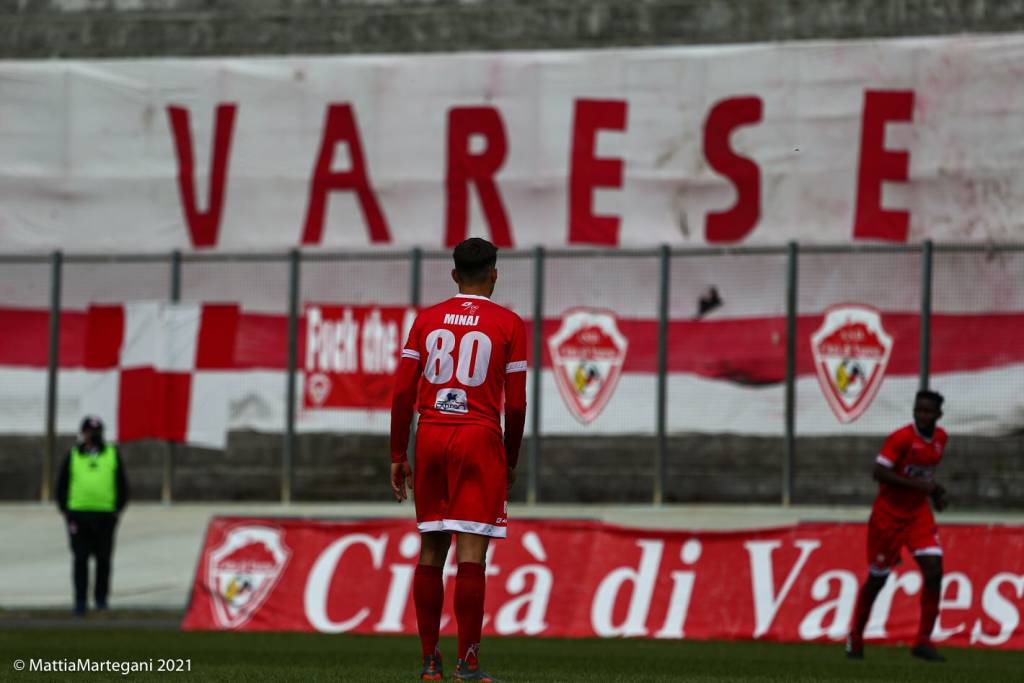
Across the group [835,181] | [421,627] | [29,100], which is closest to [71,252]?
[29,100]

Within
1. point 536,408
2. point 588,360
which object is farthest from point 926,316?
point 536,408

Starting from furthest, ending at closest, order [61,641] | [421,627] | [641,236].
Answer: [641,236] → [61,641] → [421,627]

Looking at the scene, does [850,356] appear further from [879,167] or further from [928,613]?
[928,613]

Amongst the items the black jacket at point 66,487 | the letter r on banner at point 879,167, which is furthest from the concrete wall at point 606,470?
the black jacket at point 66,487

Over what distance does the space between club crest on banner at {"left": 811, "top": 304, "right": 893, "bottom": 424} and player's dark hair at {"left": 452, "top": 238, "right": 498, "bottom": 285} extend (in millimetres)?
12445

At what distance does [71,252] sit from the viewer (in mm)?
25469

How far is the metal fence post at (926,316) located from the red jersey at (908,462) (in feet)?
21.8

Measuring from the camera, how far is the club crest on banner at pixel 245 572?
16.4 m

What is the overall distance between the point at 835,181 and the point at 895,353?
3632mm

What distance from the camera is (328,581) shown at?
53.4 feet

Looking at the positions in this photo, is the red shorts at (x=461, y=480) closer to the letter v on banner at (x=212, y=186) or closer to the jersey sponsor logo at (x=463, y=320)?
the jersey sponsor logo at (x=463, y=320)

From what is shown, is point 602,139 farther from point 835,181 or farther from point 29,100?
point 29,100

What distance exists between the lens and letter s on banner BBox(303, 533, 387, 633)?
1609cm

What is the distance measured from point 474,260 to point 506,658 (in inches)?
193
